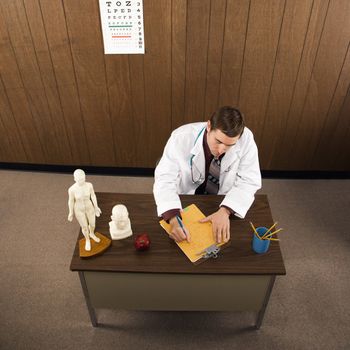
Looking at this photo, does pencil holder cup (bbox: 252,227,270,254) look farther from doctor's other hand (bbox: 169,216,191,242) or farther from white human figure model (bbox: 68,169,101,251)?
white human figure model (bbox: 68,169,101,251)

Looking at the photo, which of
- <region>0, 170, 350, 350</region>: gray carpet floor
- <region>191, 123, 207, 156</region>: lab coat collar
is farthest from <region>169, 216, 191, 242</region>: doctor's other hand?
<region>0, 170, 350, 350</region>: gray carpet floor

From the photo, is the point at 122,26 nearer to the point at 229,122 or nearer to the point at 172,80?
the point at 172,80

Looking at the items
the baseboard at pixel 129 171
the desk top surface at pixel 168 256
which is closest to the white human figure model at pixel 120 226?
the desk top surface at pixel 168 256

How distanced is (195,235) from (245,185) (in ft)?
1.42

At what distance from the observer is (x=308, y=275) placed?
2240 millimetres

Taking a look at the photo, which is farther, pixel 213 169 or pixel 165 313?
pixel 165 313

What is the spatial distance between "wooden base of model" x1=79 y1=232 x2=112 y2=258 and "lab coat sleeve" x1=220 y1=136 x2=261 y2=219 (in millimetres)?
629

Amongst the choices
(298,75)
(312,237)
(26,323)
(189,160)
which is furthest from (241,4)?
(26,323)

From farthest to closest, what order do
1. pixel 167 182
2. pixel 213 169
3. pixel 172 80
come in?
pixel 172 80 → pixel 213 169 → pixel 167 182

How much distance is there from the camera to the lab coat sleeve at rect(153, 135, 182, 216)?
163 cm

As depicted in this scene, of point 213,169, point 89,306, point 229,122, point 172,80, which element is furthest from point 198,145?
point 89,306

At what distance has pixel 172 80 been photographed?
101 inches

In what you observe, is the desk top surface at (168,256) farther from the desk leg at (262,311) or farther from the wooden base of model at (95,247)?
the desk leg at (262,311)

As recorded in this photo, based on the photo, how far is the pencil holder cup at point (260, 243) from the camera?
4.77 ft
